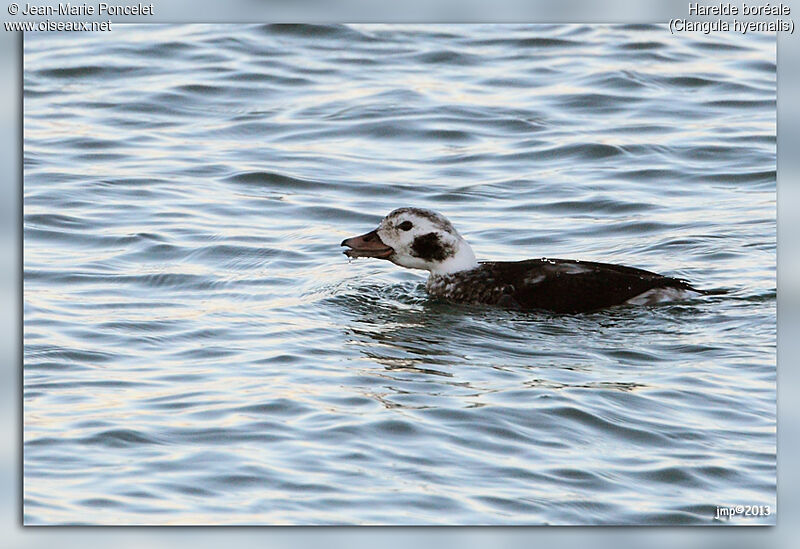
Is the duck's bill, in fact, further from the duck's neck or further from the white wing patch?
the white wing patch

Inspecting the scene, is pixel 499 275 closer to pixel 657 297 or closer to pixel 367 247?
pixel 367 247

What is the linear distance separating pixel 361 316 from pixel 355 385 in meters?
1.46

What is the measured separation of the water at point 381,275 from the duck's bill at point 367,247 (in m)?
0.26

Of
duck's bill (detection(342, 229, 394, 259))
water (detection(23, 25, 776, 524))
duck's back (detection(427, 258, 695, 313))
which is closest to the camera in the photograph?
water (detection(23, 25, 776, 524))

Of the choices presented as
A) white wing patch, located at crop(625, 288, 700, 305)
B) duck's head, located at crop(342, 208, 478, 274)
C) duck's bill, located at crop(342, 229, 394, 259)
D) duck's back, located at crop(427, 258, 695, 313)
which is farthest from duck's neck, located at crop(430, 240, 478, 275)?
white wing patch, located at crop(625, 288, 700, 305)

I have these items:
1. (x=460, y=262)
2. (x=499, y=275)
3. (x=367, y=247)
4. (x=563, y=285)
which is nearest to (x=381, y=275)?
(x=367, y=247)

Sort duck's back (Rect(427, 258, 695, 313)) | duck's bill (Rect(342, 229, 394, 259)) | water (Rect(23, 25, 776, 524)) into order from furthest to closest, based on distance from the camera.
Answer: duck's bill (Rect(342, 229, 394, 259)) < duck's back (Rect(427, 258, 695, 313)) < water (Rect(23, 25, 776, 524))

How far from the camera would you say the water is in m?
6.64

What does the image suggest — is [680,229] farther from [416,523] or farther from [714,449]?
[416,523]

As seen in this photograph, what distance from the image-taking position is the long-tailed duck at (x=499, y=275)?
920cm

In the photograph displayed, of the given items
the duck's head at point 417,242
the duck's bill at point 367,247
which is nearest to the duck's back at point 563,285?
the duck's head at point 417,242

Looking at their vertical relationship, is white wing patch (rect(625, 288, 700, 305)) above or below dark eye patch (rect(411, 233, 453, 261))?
below

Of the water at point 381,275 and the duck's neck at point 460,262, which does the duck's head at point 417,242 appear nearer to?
the duck's neck at point 460,262

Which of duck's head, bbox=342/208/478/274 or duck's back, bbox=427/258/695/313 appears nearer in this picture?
duck's back, bbox=427/258/695/313
